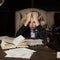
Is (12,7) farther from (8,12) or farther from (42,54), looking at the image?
(42,54)

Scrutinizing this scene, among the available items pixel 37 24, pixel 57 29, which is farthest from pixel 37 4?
pixel 57 29

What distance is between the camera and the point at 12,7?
3.80 m

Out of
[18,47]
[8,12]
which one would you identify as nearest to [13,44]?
[18,47]

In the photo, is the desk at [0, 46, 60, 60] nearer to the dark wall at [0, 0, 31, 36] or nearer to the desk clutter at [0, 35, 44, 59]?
the desk clutter at [0, 35, 44, 59]

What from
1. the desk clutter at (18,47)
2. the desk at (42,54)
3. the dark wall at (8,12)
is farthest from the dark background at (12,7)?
the desk at (42,54)

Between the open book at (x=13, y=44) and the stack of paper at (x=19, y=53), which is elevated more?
the open book at (x=13, y=44)

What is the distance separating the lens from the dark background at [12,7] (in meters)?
3.76

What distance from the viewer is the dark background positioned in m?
3.76

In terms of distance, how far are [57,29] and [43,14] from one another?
1.31 metres

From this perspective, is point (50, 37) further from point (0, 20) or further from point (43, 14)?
point (0, 20)

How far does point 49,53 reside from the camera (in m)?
1.76

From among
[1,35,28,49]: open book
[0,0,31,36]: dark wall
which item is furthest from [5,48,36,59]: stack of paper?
[0,0,31,36]: dark wall

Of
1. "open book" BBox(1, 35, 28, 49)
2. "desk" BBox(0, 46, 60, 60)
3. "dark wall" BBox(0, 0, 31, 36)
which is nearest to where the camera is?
"desk" BBox(0, 46, 60, 60)

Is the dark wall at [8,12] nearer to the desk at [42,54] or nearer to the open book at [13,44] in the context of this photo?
the open book at [13,44]
